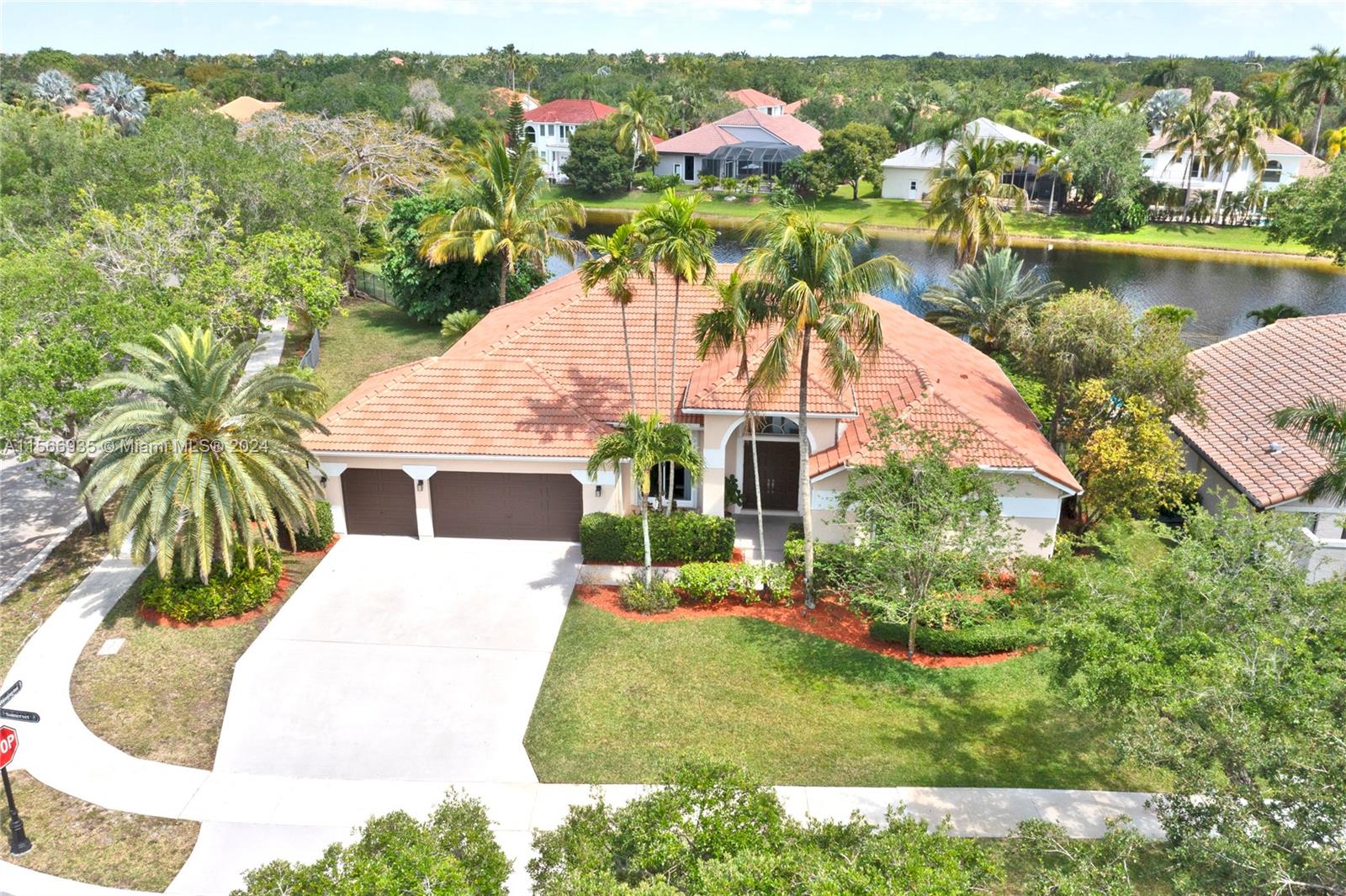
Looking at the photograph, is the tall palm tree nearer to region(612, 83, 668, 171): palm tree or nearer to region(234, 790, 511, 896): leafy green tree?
region(234, 790, 511, 896): leafy green tree

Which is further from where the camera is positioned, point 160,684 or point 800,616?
point 800,616

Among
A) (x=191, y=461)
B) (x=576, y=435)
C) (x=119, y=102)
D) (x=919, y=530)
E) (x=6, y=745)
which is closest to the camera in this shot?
(x=6, y=745)

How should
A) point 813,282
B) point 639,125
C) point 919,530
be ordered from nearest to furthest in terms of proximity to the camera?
point 813,282 → point 919,530 → point 639,125

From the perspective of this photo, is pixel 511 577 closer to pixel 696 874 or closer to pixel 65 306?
pixel 65 306

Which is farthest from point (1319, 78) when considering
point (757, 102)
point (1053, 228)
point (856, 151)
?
point (757, 102)

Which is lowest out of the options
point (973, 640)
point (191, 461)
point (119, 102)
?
point (973, 640)

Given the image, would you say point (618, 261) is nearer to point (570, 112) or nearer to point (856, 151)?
point (856, 151)

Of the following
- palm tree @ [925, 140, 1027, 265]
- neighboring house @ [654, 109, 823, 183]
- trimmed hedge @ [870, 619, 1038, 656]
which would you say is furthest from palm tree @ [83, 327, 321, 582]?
neighboring house @ [654, 109, 823, 183]

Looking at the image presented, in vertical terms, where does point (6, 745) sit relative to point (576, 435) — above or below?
below
